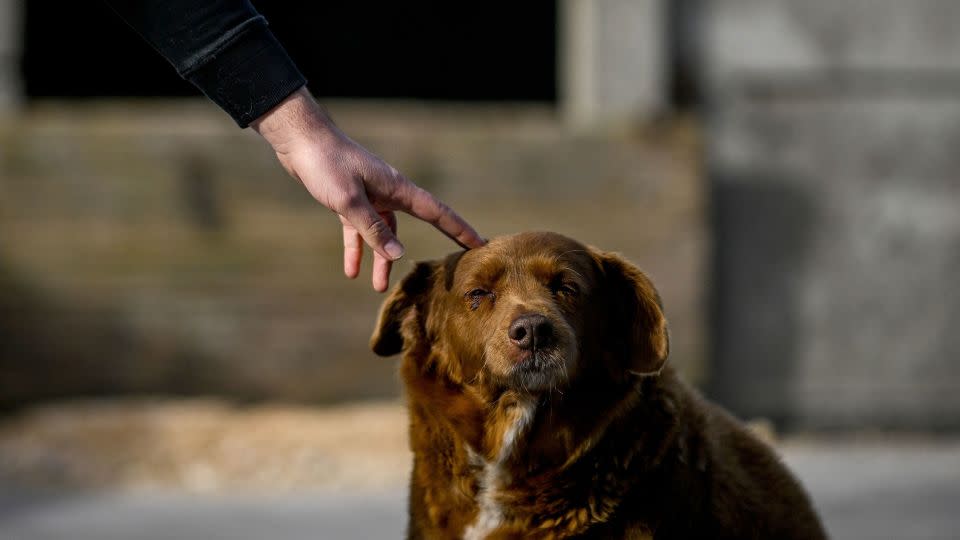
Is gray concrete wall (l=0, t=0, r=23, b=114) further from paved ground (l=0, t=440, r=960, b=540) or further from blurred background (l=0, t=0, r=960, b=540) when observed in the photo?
paved ground (l=0, t=440, r=960, b=540)

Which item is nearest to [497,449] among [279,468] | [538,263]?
[538,263]

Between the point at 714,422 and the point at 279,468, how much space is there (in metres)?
2.96

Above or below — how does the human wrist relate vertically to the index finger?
above

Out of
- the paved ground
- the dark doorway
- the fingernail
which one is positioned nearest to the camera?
the fingernail

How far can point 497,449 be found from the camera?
2.80 metres

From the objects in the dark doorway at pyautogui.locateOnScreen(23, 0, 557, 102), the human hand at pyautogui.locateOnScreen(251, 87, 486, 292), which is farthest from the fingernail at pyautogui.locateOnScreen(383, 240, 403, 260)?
the dark doorway at pyautogui.locateOnScreen(23, 0, 557, 102)

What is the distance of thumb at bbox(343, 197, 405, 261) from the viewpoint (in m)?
2.58

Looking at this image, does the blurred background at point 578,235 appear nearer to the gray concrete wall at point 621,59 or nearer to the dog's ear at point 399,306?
the gray concrete wall at point 621,59

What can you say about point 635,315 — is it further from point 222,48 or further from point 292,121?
point 222,48

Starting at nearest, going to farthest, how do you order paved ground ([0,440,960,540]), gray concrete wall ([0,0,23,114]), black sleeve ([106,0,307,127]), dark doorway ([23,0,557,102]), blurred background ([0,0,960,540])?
black sleeve ([106,0,307,127]) < paved ground ([0,440,960,540]) < blurred background ([0,0,960,540]) < gray concrete wall ([0,0,23,114]) < dark doorway ([23,0,557,102])

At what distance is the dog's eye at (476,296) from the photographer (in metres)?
2.88

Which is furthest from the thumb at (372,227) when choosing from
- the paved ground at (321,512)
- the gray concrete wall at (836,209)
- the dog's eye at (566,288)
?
the gray concrete wall at (836,209)

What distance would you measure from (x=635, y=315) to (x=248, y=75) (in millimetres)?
1050

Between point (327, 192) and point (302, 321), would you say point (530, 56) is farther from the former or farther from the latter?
point (327, 192)
